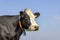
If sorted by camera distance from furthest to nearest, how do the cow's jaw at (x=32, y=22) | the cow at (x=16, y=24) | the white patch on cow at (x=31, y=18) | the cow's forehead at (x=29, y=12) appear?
the cow's forehead at (x=29, y=12) < the cow at (x=16, y=24) < the white patch on cow at (x=31, y=18) < the cow's jaw at (x=32, y=22)

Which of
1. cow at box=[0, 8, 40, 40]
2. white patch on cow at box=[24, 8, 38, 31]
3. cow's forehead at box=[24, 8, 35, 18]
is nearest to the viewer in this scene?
white patch on cow at box=[24, 8, 38, 31]

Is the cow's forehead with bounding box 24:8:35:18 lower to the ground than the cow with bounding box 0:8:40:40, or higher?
higher

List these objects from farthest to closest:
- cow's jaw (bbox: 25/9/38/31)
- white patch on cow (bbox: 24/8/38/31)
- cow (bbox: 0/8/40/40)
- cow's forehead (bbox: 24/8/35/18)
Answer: cow's forehead (bbox: 24/8/35/18), cow (bbox: 0/8/40/40), white patch on cow (bbox: 24/8/38/31), cow's jaw (bbox: 25/9/38/31)

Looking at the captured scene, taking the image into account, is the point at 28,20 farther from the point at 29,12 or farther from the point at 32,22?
the point at 29,12

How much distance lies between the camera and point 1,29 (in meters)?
19.0

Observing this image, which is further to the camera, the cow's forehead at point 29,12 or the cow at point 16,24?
the cow's forehead at point 29,12

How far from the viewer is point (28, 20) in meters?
18.8

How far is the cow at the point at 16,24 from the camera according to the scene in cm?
1873

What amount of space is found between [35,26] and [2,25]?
2485 mm

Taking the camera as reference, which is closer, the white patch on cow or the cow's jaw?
the cow's jaw

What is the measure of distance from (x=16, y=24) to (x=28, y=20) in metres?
1.05

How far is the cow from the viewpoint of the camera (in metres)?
18.7

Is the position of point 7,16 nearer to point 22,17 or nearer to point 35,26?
point 22,17

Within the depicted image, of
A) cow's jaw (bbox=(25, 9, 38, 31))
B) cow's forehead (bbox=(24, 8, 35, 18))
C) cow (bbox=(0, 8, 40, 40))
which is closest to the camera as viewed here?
cow's jaw (bbox=(25, 9, 38, 31))
